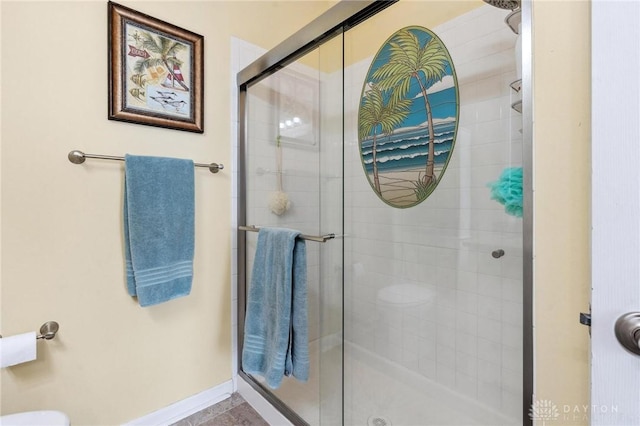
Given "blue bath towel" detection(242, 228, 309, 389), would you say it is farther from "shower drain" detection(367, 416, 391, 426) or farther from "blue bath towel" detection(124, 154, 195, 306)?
"shower drain" detection(367, 416, 391, 426)

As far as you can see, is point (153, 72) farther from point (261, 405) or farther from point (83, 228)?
point (261, 405)

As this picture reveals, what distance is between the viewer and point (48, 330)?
111 cm

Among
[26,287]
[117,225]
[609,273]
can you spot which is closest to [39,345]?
[26,287]

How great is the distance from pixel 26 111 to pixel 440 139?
1530mm

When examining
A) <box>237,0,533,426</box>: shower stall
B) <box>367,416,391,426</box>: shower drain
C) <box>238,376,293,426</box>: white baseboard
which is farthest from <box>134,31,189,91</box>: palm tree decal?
<box>367,416,391,426</box>: shower drain

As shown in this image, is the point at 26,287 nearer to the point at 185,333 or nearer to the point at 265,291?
the point at 185,333

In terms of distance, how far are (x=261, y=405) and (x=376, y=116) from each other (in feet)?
4.84

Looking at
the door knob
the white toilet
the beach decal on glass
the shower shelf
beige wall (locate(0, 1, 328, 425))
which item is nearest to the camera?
the door knob

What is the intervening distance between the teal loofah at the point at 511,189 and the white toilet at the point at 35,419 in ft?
5.10

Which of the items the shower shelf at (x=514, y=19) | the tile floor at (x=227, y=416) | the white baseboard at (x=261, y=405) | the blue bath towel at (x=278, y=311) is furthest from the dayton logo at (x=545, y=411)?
the tile floor at (x=227, y=416)

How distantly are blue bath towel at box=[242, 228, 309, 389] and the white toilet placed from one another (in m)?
0.63

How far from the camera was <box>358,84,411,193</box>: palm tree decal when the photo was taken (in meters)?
1.28

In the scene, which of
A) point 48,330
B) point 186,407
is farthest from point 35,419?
point 186,407

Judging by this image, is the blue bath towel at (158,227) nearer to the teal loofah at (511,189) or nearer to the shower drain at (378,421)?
the shower drain at (378,421)
